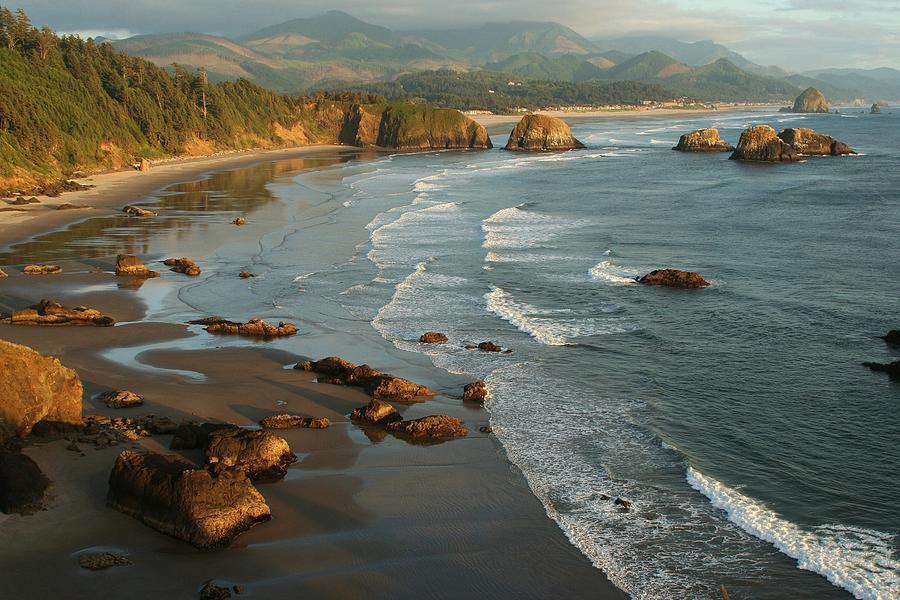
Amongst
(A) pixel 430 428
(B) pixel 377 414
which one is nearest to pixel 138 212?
(B) pixel 377 414

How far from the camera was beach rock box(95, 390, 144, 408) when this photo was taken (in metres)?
18.7

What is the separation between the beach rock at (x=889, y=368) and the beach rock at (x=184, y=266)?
26.3 m

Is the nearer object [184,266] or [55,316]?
[55,316]

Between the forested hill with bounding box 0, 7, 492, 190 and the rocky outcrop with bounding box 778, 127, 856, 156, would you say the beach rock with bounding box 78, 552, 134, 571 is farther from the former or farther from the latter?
the rocky outcrop with bounding box 778, 127, 856, 156

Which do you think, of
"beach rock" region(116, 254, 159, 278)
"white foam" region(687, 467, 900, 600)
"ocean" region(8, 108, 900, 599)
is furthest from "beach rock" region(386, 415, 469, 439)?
"beach rock" region(116, 254, 159, 278)

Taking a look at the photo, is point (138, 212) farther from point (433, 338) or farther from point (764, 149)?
point (764, 149)

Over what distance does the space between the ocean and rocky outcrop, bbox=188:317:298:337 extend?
2.25ft

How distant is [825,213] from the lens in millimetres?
51750

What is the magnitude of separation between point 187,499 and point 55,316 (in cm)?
1568

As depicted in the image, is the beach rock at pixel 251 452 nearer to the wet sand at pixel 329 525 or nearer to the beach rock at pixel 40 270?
the wet sand at pixel 329 525

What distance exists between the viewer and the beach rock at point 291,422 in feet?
59.4

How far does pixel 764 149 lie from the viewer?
92750 millimetres

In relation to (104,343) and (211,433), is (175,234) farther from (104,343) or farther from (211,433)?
(211,433)

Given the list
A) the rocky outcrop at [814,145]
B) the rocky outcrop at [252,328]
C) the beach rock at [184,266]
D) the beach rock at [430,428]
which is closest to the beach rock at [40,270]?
the beach rock at [184,266]
